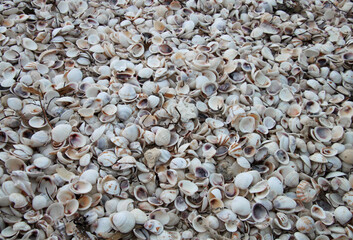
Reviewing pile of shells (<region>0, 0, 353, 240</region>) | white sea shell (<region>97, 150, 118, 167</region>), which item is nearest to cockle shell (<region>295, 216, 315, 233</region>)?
pile of shells (<region>0, 0, 353, 240</region>)

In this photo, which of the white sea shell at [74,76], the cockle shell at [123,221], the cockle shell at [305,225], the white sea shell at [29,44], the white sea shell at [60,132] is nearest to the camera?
the cockle shell at [123,221]

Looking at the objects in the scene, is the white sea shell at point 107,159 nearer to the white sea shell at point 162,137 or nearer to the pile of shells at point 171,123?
the pile of shells at point 171,123

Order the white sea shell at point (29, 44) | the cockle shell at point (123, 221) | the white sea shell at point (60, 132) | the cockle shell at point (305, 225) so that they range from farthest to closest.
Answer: the white sea shell at point (29, 44) < the white sea shell at point (60, 132) < the cockle shell at point (305, 225) < the cockle shell at point (123, 221)

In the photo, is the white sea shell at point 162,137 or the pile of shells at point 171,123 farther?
the white sea shell at point 162,137

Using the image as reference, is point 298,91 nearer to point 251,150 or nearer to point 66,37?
point 251,150

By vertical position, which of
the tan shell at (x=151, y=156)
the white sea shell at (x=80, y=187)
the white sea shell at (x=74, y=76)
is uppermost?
the white sea shell at (x=74, y=76)

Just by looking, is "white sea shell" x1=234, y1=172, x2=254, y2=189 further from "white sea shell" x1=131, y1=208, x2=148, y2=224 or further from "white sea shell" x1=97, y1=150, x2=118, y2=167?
"white sea shell" x1=97, y1=150, x2=118, y2=167

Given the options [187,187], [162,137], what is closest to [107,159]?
[162,137]

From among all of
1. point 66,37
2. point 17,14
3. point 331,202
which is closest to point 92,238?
point 331,202

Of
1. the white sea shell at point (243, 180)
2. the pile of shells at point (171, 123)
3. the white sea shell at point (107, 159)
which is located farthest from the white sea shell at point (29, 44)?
the white sea shell at point (243, 180)

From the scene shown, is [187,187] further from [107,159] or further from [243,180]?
[107,159]
